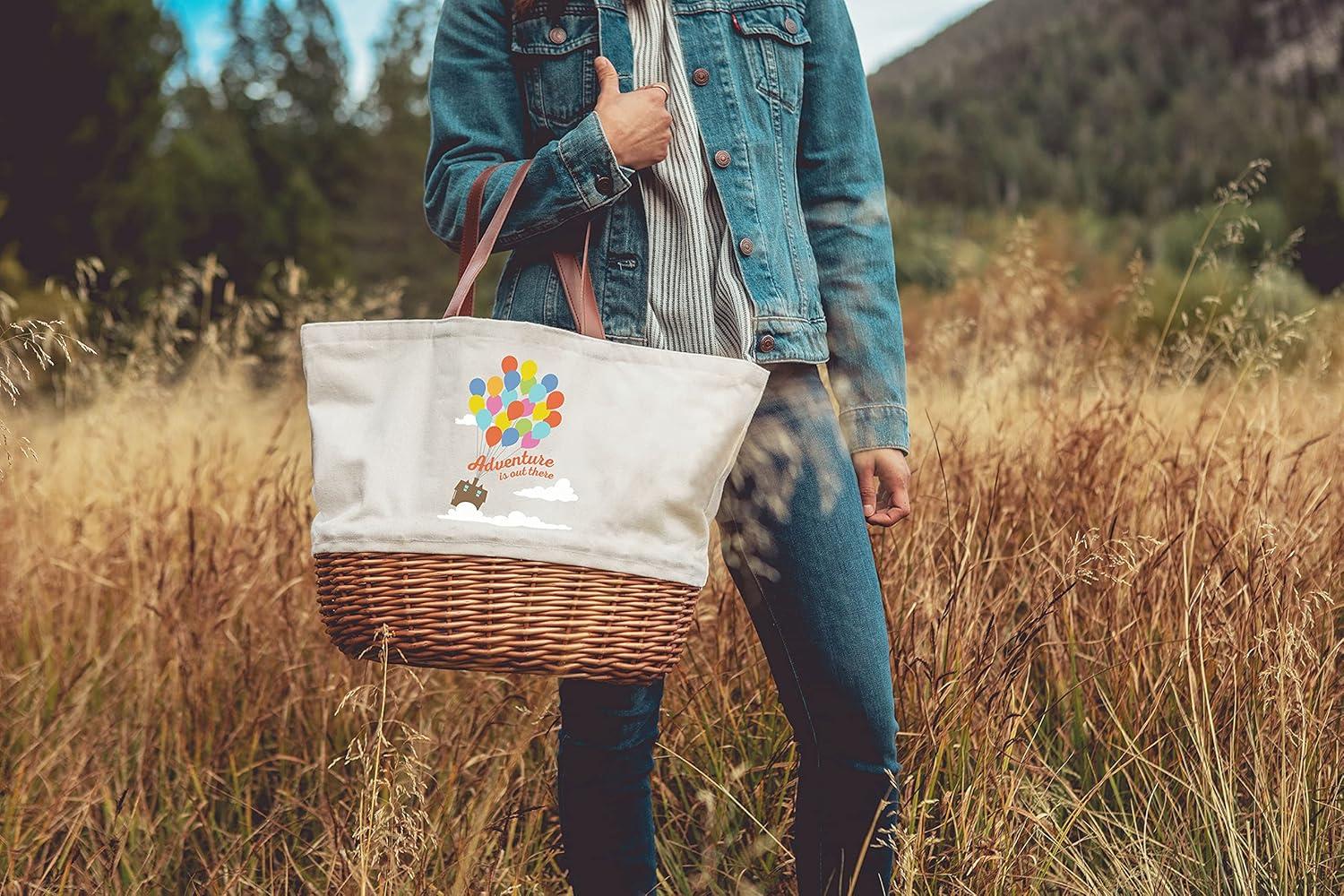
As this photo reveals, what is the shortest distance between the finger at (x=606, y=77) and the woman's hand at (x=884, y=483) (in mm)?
614

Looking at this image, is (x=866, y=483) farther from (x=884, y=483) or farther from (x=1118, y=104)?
(x=1118, y=104)

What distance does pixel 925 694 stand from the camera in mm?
1812

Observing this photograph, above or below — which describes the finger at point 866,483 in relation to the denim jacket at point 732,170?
below

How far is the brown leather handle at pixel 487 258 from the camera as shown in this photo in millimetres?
1337

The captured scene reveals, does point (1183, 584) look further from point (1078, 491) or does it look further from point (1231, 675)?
point (1078, 491)

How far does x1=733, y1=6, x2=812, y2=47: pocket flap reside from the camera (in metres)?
1.49

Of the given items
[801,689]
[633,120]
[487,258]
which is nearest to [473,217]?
[487,258]

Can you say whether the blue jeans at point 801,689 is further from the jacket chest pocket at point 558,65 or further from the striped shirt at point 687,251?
the jacket chest pocket at point 558,65

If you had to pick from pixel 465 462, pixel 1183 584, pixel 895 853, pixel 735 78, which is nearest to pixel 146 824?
pixel 465 462

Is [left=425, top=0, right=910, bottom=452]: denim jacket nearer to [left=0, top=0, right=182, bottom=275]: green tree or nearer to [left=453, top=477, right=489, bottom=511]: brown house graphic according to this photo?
[left=453, top=477, right=489, bottom=511]: brown house graphic

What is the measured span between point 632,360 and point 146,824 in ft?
4.85

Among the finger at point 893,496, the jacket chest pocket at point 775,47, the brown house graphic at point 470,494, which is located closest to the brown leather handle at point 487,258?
the brown house graphic at point 470,494

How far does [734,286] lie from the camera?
1408 millimetres

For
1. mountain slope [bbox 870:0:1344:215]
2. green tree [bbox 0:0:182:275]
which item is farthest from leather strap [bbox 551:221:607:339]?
mountain slope [bbox 870:0:1344:215]
